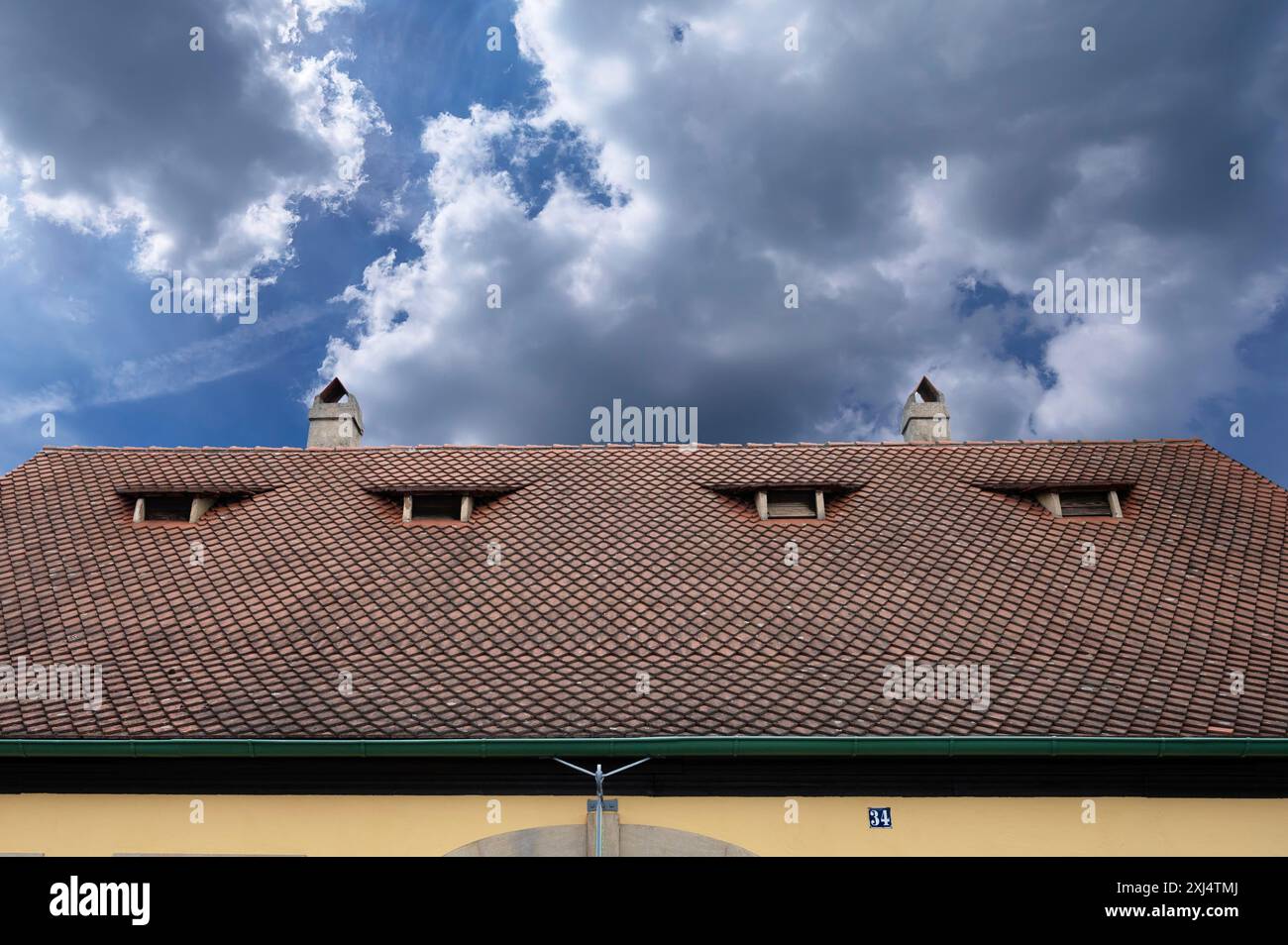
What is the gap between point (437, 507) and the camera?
11.2m

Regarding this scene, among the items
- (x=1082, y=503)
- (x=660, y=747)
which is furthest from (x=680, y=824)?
(x=1082, y=503)

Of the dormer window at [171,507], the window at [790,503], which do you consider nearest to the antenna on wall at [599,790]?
the window at [790,503]

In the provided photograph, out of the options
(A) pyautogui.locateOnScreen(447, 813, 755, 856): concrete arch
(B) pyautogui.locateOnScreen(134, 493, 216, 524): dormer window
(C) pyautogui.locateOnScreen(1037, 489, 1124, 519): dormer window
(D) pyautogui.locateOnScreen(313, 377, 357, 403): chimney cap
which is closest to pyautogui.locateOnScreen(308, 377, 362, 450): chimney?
(D) pyautogui.locateOnScreen(313, 377, 357, 403): chimney cap

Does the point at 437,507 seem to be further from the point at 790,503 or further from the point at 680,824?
the point at 680,824

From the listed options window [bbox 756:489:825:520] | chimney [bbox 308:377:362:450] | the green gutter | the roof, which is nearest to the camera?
the green gutter

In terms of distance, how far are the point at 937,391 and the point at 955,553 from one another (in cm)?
597

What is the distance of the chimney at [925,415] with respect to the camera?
1459 cm

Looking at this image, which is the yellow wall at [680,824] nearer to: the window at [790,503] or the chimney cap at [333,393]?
the window at [790,503]

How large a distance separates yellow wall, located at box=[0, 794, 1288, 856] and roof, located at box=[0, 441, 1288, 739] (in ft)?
2.37

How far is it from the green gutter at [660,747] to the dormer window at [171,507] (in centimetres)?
446

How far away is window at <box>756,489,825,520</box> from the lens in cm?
1083

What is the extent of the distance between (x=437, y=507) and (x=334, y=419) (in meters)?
4.52

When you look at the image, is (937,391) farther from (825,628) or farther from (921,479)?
(825,628)

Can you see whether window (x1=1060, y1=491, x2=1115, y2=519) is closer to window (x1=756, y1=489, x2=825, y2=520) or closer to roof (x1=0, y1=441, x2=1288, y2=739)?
roof (x1=0, y1=441, x2=1288, y2=739)
